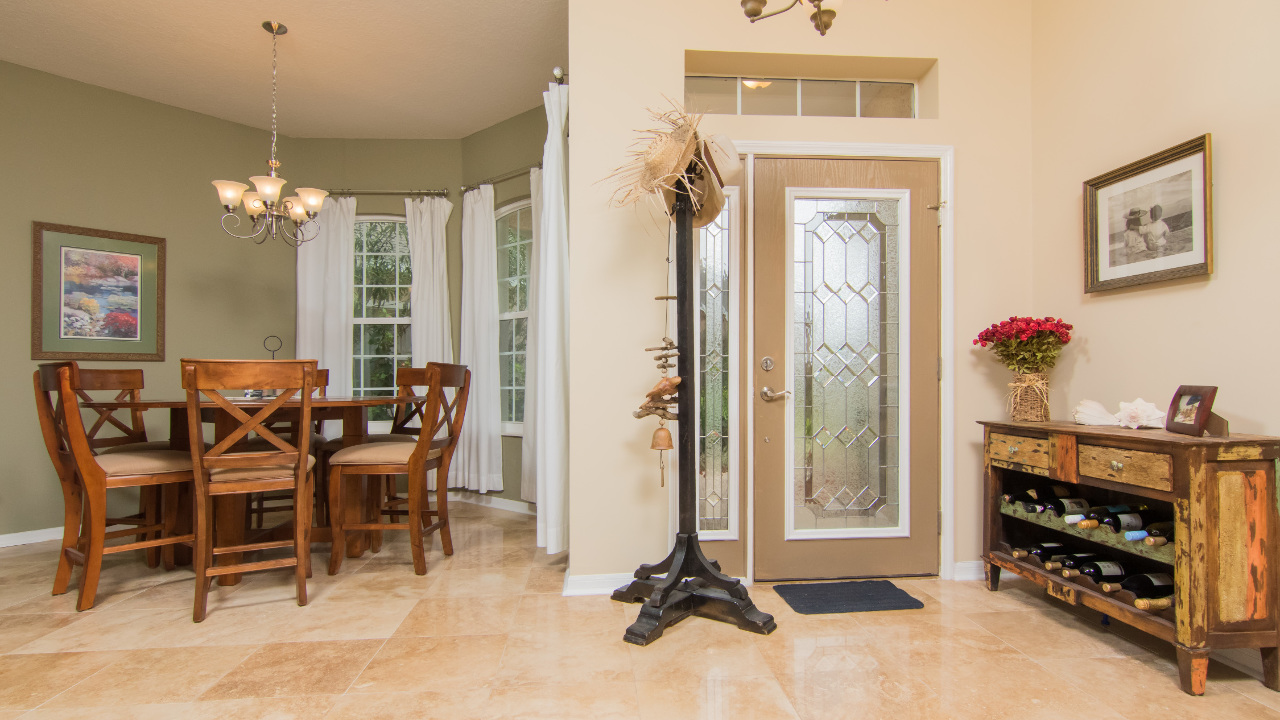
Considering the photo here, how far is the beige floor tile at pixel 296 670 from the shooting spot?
184 cm

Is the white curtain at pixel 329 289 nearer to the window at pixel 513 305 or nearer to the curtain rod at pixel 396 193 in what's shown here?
the curtain rod at pixel 396 193

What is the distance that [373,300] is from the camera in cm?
494

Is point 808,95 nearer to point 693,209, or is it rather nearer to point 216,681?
point 693,209

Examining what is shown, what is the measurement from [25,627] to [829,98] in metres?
3.98

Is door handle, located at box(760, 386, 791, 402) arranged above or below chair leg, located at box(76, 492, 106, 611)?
above

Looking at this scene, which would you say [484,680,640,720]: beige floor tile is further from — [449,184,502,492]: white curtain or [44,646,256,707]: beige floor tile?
[449,184,502,492]: white curtain

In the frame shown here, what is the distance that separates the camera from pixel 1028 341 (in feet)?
8.52

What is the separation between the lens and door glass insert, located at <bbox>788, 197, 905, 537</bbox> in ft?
9.34

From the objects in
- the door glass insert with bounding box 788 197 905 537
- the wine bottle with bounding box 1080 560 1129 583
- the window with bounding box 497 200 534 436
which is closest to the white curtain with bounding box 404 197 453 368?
the window with bounding box 497 200 534 436

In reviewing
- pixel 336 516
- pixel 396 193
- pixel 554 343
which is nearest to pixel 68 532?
pixel 336 516

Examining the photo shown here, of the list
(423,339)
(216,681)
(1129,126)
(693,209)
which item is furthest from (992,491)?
(423,339)

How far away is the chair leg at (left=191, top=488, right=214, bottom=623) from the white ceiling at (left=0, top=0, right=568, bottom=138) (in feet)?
8.19

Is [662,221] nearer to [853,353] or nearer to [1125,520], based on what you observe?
[853,353]

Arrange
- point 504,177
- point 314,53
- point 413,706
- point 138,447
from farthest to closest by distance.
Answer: point 504,177, point 314,53, point 138,447, point 413,706
